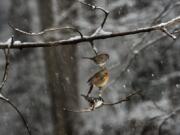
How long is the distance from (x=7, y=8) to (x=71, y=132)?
1.89 meters

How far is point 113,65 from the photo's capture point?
24.1 feet

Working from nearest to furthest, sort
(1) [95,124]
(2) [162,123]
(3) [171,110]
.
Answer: (2) [162,123] < (3) [171,110] < (1) [95,124]

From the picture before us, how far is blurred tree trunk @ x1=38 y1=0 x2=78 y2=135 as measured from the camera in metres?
7.23

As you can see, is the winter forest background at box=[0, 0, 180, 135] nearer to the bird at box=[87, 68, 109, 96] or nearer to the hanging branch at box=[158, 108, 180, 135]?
the hanging branch at box=[158, 108, 180, 135]

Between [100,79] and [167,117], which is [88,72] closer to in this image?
[167,117]

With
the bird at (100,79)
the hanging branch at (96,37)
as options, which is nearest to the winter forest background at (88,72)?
the hanging branch at (96,37)

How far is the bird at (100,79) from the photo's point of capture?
178 cm

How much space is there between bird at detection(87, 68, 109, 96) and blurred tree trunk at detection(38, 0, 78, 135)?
5.31 m

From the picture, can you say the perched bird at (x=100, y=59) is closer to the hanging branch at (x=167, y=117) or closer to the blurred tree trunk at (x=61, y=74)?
the hanging branch at (x=167, y=117)

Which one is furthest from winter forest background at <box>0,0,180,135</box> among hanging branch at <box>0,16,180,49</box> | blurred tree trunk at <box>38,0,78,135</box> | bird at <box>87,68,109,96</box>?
bird at <box>87,68,109,96</box>

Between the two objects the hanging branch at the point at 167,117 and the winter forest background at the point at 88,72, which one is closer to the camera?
the hanging branch at the point at 167,117

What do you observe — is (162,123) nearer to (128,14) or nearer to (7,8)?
(128,14)

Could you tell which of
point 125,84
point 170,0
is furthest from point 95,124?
point 170,0

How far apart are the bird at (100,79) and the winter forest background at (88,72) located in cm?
511
